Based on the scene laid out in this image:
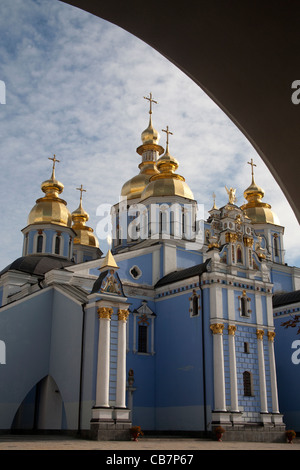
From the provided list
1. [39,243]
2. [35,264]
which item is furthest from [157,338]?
[39,243]

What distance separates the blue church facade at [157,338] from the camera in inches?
793

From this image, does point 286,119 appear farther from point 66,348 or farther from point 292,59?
point 66,348

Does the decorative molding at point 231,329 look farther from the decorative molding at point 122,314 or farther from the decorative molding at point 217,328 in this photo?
the decorative molding at point 122,314

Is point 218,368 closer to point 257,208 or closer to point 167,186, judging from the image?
point 167,186

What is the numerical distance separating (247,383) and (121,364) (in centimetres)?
673

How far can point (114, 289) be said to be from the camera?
68.3ft

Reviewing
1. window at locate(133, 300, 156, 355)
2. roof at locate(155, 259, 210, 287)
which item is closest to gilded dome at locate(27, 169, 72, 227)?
roof at locate(155, 259, 210, 287)

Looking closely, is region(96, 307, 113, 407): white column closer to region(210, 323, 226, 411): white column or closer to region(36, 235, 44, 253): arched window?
region(210, 323, 226, 411): white column

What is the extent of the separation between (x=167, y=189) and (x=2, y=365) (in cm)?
1475

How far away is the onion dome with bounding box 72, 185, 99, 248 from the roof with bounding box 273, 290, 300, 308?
53.3 ft

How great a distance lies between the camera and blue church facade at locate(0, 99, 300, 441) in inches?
793

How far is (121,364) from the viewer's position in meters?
19.8

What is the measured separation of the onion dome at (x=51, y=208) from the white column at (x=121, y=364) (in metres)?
14.4
